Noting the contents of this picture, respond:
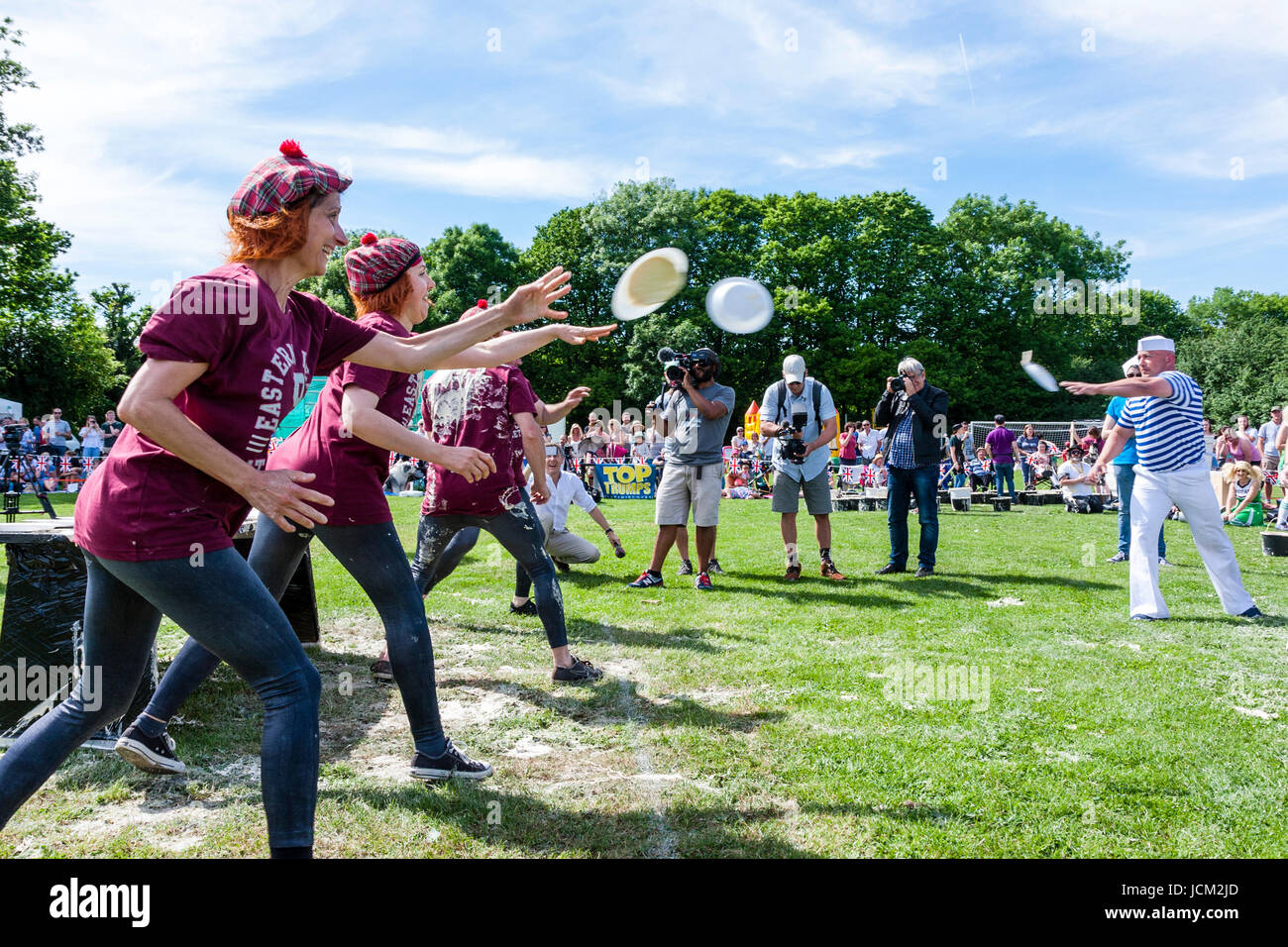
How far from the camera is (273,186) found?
2455 millimetres

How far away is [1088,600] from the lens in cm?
718

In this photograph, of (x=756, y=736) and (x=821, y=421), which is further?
(x=821, y=421)

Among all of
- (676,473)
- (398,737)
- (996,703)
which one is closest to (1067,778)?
(996,703)

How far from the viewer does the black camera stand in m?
8.32

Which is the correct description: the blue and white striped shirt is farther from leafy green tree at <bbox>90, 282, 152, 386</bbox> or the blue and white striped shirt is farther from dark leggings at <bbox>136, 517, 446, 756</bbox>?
leafy green tree at <bbox>90, 282, 152, 386</bbox>

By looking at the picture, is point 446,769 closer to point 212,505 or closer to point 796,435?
point 212,505

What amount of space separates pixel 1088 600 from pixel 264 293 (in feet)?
22.7

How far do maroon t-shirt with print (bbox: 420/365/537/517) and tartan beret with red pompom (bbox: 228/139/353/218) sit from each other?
2.25m

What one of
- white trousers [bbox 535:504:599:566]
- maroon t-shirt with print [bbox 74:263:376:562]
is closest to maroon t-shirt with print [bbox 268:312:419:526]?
maroon t-shirt with print [bbox 74:263:376:562]

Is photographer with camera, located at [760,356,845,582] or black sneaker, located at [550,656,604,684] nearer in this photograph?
black sneaker, located at [550,656,604,684]

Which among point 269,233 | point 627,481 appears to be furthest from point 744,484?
point 269,233

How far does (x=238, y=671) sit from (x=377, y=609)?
1.14 m

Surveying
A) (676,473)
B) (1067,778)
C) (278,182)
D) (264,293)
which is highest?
(278,182)

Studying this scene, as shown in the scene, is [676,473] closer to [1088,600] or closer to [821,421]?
[821,421]
